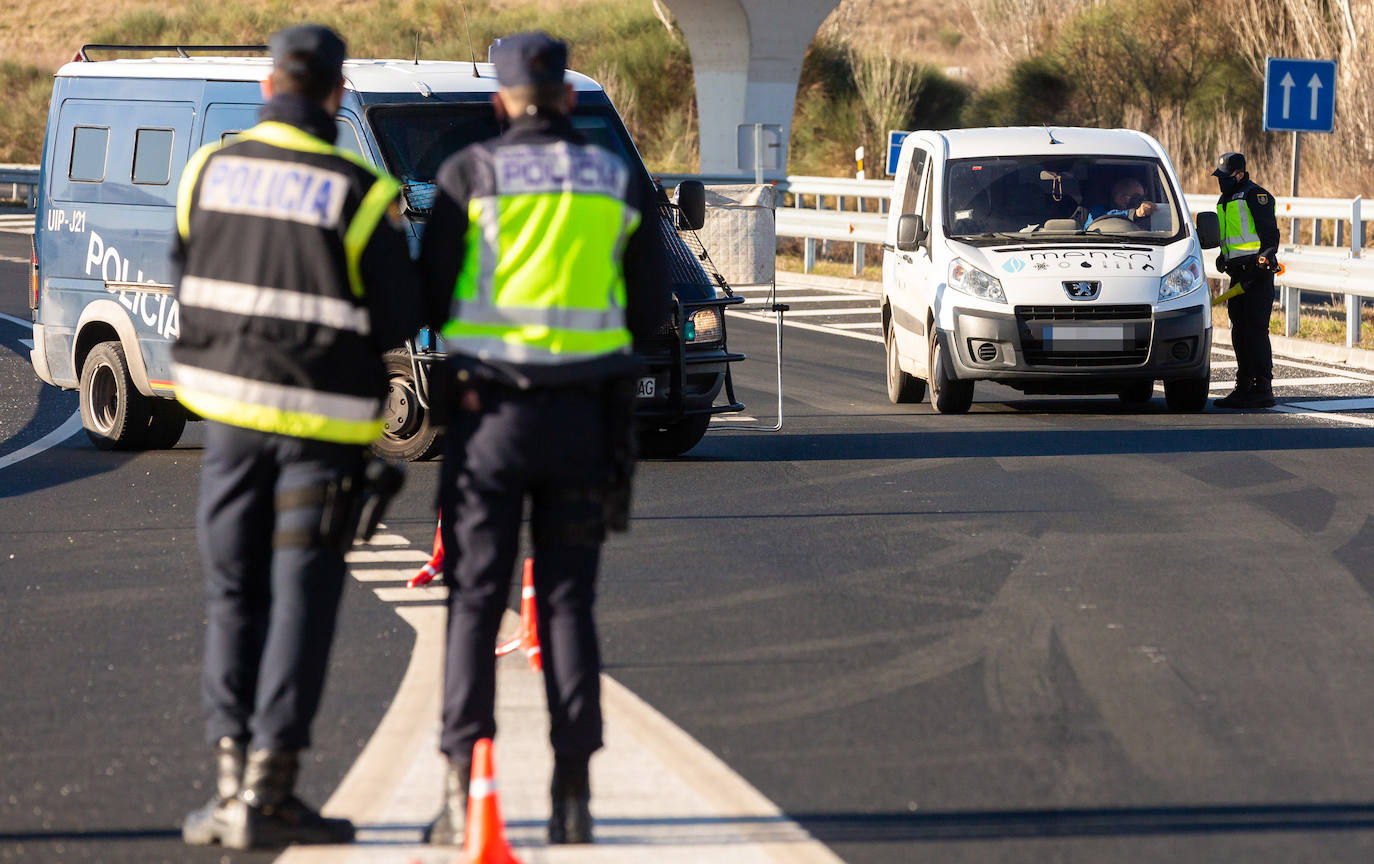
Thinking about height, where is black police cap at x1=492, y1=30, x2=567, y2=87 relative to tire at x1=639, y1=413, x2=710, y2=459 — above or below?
above

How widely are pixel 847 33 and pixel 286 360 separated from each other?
41695mm

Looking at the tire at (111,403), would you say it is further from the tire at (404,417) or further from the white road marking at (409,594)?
the white road marking at (409,594)

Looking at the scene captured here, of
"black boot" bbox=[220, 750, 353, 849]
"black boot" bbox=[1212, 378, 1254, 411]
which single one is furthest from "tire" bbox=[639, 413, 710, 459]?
"black boot" bbox=[220, 750, 353, 849]

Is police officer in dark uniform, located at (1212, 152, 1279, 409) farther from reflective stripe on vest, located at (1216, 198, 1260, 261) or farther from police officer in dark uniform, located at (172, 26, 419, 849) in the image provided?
police officer in dark uniform, located at (172, 26, 419, 849)

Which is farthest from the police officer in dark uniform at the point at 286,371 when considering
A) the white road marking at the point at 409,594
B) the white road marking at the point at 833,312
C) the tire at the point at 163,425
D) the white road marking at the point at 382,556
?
the white road marking at the point at 833,312

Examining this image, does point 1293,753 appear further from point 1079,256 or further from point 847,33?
point 847,33

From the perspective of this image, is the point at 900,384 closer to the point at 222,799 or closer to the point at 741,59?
the point at 222,799

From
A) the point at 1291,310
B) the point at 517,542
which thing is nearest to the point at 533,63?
the point at 517,542

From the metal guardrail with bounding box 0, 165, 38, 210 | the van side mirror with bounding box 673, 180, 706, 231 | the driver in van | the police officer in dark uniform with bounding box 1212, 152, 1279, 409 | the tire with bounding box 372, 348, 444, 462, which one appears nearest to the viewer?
the van side mirror with bounding box 673, 180, 706, 231

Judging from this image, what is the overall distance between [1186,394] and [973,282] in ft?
5.61

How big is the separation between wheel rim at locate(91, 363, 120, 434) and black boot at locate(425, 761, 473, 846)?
25.8 ft

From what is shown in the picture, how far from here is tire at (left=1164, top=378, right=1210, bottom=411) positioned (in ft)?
44.3

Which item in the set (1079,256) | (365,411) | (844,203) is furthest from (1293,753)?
(844,203)

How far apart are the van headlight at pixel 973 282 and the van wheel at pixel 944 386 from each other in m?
0.39
